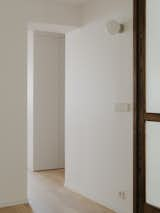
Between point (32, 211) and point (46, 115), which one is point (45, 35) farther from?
point (32, 211)

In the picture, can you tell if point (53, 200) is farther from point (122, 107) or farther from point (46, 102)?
point (46, 102)

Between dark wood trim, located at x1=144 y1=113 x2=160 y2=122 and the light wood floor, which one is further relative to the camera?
the light wood floor

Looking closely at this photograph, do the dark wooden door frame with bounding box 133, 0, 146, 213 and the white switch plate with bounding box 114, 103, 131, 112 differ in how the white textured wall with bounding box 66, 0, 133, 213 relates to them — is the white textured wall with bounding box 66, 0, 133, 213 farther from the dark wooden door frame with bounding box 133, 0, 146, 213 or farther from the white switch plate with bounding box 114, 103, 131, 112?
the dark wooden door frame with bounding box 133, 0, 146, 213

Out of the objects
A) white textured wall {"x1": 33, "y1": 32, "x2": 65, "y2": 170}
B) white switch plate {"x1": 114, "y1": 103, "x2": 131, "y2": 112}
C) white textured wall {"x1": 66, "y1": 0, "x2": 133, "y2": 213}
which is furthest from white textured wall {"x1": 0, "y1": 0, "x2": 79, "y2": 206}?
white textured wall {"x1": 33, "y1": 32, "x2": 65, "y2": 170}

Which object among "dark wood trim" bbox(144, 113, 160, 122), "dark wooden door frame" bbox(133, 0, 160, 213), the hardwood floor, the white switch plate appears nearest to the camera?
"dark wood trim" bbox(144, 113, 160, 122)

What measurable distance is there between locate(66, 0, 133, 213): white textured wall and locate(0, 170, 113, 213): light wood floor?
0.51 ft

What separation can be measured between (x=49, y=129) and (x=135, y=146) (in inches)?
129

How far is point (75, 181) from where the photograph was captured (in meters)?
4.71

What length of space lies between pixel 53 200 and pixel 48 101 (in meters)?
2.42

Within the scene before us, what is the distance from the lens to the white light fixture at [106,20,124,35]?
3.58 metres

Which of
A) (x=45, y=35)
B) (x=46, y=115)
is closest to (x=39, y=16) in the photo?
(x=45, y=35)

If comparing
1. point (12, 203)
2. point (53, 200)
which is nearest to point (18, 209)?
point (12, 203)

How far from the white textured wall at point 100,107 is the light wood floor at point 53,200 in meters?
0.16

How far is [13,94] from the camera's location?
409 centimetres
